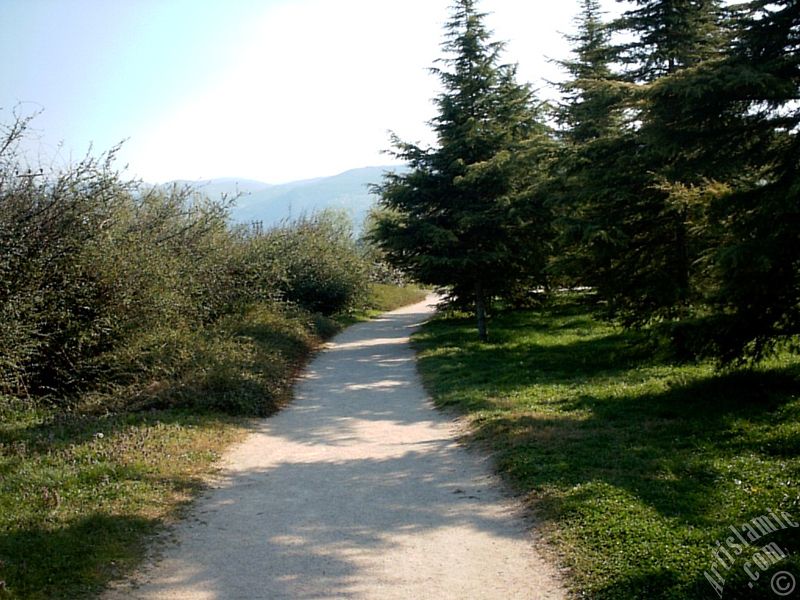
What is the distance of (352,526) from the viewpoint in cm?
616

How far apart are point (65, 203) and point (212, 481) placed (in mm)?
5625

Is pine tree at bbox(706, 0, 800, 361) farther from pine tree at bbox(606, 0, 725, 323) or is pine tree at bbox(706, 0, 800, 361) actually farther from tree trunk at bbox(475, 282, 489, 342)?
tree trunk at bbox(475, 282, 489, 342)

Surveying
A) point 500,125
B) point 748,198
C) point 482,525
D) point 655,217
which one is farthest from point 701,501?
point 500,125

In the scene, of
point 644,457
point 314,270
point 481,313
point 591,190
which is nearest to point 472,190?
point 481,313

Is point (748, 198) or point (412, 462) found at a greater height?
point (748, 198)

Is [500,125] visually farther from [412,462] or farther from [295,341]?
[412,462]

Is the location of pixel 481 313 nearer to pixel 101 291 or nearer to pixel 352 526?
pixel 101 291

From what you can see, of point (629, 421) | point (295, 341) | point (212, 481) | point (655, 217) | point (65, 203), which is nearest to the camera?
point (212, 481)

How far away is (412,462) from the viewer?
8383mm

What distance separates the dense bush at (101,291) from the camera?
9945 millimetres

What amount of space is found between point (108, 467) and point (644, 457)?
582 centimetres

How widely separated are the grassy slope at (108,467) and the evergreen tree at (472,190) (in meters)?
6.74

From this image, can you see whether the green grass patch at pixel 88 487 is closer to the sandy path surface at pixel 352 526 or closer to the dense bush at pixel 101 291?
the sandy path surface at pixel 352 526

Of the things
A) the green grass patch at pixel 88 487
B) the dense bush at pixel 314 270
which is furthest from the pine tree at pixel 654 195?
the dense bush at pixel 314 270
